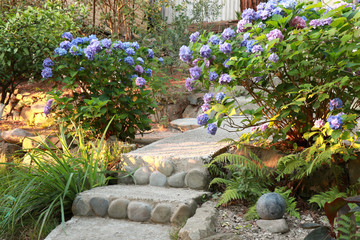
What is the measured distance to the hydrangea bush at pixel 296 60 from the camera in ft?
10.0

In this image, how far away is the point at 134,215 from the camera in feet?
11.4

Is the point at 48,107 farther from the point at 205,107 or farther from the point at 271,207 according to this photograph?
the point at 271,207

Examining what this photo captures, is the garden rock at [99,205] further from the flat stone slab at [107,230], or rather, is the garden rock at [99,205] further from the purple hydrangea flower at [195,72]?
the purple hydrangea flower at [195,72]

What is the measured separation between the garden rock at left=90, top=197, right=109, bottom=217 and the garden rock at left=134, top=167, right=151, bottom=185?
0.63 metres

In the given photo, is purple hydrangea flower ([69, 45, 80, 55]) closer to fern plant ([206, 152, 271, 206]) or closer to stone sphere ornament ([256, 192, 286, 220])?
fern plant ([206, 152, 271, 206])

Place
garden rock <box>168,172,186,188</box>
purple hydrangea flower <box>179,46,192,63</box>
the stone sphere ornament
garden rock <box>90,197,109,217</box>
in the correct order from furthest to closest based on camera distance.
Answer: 1. garden rock <box>168,172,186,188</box>
2. garden rock <box>90,197,109,217</box>
3. purple hydrangea flower <box>179,46,192,63</box>
4. the stone sphere ornament

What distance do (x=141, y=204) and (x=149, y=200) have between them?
0.08m

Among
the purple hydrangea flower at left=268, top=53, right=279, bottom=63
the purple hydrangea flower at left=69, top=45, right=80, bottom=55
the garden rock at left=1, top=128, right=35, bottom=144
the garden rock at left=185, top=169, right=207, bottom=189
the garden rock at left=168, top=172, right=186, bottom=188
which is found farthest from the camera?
the garden rock at left=1, top=128, right=35, bottom=144

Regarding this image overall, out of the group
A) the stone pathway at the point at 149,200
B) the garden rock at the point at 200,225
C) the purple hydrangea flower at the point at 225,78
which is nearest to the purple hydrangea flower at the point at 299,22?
the purple hydrangea flower at the point at 225,78

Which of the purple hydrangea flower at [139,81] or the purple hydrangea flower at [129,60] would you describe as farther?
the purple hydrangea flower at [129,60]

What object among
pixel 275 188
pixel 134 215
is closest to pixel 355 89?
pixel 275 188

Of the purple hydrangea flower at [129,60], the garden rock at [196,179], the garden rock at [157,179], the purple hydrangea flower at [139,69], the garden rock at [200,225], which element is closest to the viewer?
the garden rock at [200,225]

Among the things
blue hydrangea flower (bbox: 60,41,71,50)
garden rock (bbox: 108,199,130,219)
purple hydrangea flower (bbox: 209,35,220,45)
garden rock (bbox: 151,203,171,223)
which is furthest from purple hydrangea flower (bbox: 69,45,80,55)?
garden rock (bbox: 151,203,171,223)

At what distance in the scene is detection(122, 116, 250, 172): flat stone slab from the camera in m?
3.98
